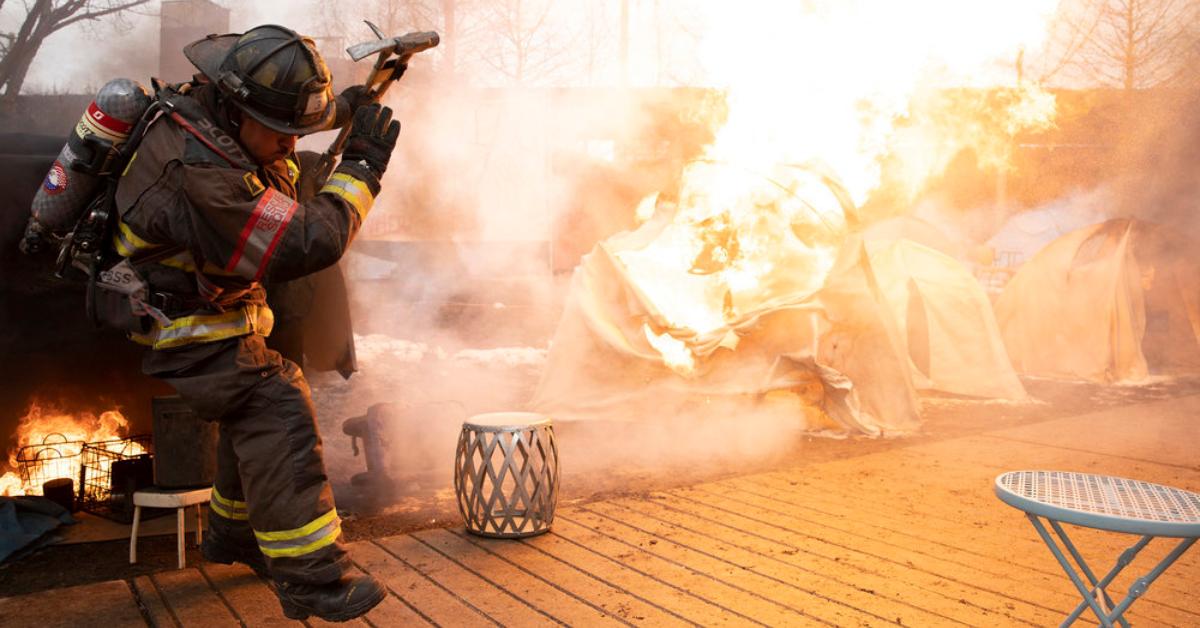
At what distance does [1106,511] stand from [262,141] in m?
3.01

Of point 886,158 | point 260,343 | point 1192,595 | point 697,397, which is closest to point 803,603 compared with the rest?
point 1192,595

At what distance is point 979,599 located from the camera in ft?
11.8

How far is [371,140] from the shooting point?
3.16m

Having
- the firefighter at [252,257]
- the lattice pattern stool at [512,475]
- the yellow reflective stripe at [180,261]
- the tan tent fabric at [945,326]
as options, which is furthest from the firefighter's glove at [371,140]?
the tan tent fabric at [945,326]

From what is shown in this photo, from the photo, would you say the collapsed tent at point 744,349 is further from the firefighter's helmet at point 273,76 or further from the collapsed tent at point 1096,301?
the collapsed tent at point 1096,301

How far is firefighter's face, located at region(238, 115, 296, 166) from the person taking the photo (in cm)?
306

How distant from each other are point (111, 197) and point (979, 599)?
3.75 meters

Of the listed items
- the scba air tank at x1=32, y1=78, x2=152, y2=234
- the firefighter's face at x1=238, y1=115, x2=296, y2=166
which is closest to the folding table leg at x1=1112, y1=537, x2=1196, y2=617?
the firefighter's face at x1=238, y1=115, x2=296, y2=166

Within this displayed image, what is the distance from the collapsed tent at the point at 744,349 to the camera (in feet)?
23.6

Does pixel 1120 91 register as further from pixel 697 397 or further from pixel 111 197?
pixel 111 197

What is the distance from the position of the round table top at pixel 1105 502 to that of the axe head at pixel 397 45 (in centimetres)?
261

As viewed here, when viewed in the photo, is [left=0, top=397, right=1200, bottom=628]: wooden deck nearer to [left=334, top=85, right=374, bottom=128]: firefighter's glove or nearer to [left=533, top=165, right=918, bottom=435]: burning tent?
[left=533, top=165, right=918, bottom=435]: burning tent

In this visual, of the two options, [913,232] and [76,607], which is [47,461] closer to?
[76,607]

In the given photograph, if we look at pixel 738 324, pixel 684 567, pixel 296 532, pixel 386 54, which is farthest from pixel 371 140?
pixel 738 324
